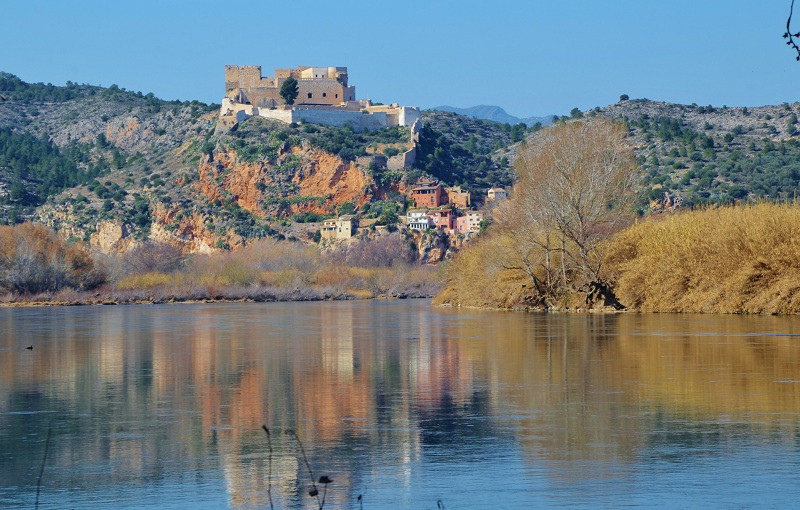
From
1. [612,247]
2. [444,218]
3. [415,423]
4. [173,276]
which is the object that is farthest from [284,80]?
[415,423]

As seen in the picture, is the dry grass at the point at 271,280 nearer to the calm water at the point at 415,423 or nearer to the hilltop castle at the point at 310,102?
the calm water at the point at 415,423

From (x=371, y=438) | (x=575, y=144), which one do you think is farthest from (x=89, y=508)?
(x=575, y=144)

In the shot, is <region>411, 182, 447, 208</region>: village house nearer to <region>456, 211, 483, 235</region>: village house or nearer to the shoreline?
<region>456, 211, 483, 235</region>: village house

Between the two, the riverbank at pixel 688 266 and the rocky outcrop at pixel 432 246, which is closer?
the riverbank at pixel 688 266

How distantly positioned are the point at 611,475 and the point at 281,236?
107 metres

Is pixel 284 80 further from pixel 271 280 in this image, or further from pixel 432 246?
pixel 271 280

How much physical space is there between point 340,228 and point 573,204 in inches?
3007

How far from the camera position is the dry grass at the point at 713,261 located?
1347 inches

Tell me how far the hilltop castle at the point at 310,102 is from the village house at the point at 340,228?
18.6 metres

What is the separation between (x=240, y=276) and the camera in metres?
73.4

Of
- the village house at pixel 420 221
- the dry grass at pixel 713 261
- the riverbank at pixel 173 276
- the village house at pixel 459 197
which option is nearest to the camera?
the dry grass at pixel 713 261

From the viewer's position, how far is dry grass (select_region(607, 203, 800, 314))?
34.2 meters

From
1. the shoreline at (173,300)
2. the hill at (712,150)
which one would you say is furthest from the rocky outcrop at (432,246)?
Result: the shoreline at (173,300)

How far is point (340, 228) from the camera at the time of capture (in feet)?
379
